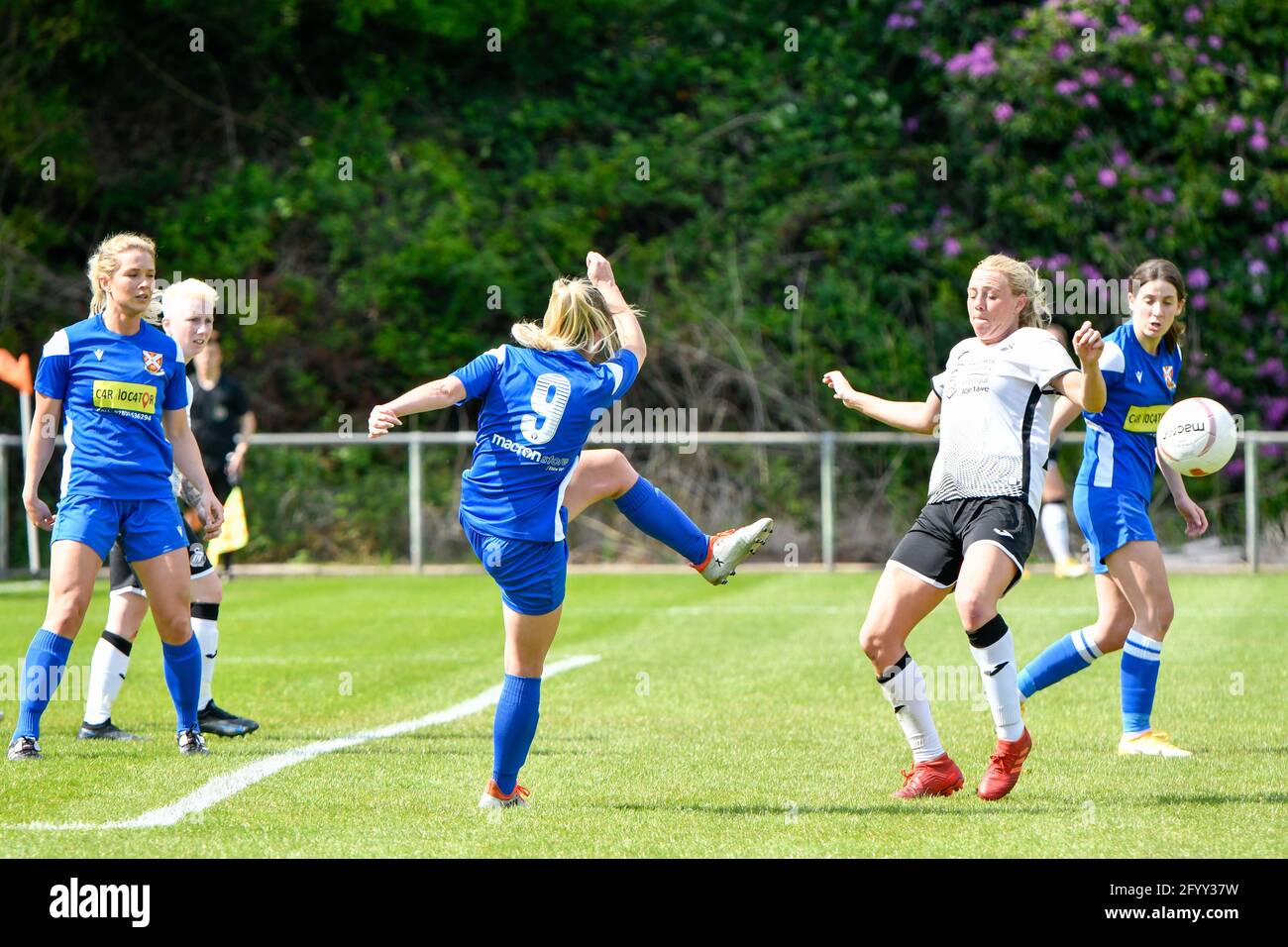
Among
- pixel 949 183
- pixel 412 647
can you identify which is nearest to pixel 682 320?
pixel 949 183

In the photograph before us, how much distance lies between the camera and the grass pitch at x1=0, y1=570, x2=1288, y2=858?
581 cm

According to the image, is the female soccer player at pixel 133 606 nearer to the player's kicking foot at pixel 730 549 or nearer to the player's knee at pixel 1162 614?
the player's kicking foot at pixel 730 549

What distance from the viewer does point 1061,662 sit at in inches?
318

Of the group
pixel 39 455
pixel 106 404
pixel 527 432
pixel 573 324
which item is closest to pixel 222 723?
pixel 39 455

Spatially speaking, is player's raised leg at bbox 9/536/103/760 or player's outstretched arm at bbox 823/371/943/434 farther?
player's raised leg at bbox 9/536/103/760

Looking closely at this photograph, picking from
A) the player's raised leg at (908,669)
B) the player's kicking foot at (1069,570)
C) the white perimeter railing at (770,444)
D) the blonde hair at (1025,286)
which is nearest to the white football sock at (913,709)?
the player's raised leg at (908,669)

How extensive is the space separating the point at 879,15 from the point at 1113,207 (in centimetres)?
445

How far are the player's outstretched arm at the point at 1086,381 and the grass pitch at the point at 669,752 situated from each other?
4.87ft

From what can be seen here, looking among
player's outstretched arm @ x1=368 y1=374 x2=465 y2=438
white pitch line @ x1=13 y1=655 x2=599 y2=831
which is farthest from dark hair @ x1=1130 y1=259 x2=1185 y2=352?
white pitch line @ x1=13 y1=655 x2=599 y2=831

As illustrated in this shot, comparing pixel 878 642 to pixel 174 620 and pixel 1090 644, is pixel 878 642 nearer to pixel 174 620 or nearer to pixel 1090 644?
pixel 1090 644

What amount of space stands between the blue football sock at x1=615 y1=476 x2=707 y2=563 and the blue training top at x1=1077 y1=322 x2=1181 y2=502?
1.91 metres

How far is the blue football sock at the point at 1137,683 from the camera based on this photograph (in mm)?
7781

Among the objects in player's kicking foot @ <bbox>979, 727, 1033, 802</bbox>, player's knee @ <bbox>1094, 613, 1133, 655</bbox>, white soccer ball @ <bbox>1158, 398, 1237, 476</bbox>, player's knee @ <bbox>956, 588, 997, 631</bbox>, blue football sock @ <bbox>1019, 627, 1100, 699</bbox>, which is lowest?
player's kicking foot @ <bbox>979, 727, 1033, 802</bbox>

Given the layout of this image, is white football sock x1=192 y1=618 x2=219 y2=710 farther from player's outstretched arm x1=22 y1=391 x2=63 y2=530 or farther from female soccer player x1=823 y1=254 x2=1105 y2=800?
female soccer player x1=823 y1=254 x2=1105 y2=800
